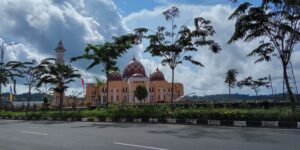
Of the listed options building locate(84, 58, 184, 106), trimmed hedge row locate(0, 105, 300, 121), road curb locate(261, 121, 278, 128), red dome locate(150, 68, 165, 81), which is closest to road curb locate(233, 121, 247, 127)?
trimmed hedge row locate(0, 105, 300, 121)

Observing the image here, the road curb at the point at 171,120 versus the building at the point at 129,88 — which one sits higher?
the building at the point at 129,88

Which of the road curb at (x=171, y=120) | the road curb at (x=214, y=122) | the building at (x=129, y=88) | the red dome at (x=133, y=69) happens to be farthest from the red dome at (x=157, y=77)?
the road curb at (x=214, y=122)

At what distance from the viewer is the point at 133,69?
97.1m

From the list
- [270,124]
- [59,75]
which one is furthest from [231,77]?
[270,124]

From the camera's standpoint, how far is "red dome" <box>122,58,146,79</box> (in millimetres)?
95900

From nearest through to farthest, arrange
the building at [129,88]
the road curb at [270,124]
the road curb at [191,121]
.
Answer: the road curb at [270,124] → the road curb at [191,121] → the building at [129,88]

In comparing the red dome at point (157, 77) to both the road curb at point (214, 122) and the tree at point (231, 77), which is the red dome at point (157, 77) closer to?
the tree at point (231, 77)

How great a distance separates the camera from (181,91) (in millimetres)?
102938

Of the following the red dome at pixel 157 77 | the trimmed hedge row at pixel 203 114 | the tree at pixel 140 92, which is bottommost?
the trimmed hedge row at pixel 203 114

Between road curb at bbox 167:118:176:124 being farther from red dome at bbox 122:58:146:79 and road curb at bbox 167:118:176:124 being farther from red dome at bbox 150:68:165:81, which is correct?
red dome at bbox 150:68:165:81

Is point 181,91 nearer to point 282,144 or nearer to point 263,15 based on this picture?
point 263,15

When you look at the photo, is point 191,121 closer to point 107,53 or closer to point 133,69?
point 107,53

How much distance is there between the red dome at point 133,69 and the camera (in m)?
95.9

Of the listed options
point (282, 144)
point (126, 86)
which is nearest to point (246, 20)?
point (282, 144)
